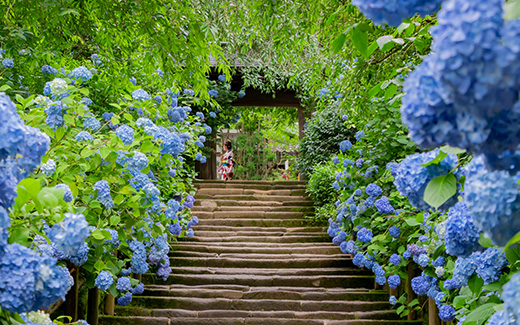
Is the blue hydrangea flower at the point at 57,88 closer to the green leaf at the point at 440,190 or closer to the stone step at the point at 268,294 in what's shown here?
the green leaf at the point at 440,190

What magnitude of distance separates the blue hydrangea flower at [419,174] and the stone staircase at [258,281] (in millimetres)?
3825

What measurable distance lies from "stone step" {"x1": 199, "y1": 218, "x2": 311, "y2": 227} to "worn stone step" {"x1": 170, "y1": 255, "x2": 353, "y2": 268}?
4.67 feet

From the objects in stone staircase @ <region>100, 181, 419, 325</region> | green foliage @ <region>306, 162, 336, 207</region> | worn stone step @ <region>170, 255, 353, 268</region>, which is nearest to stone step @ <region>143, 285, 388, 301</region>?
stone staircase @ <region>100, 181, 419, 325</region>

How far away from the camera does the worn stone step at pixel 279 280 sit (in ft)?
18.7

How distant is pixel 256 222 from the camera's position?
7.76 meters

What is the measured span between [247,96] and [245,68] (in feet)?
7.71

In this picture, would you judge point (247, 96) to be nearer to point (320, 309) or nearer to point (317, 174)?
point (317, 174)

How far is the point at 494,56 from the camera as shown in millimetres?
568

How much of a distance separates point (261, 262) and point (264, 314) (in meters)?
1.37

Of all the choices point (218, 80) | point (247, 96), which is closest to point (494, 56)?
point (218, 80)

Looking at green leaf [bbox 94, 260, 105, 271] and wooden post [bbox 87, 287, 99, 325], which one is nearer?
green leaf [bbox 94, 260, 105, 271]

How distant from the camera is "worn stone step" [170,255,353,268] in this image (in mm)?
6156

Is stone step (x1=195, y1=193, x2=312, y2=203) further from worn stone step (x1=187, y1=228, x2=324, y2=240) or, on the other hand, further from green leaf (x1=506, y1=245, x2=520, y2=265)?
green leaf (x1=506, y1=245, x2=520, y2=265)

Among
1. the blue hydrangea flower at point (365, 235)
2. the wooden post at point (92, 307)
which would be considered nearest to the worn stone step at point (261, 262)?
the blue hydrangea flower at point (365, 235)
